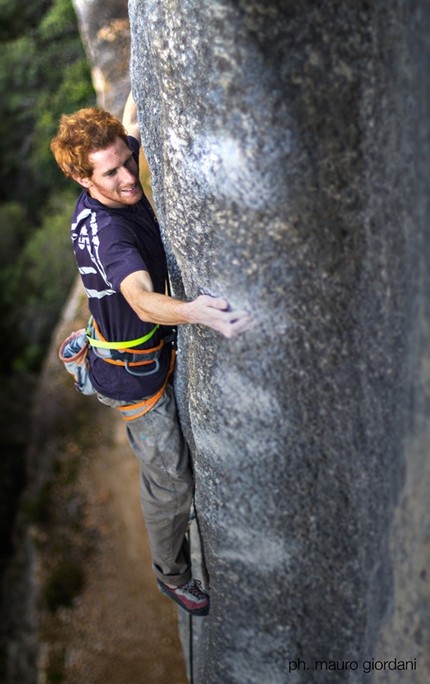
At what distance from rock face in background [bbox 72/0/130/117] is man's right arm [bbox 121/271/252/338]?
9.07 m

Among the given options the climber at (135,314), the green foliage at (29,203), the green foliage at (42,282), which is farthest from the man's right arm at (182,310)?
the green foliage at (42,282)

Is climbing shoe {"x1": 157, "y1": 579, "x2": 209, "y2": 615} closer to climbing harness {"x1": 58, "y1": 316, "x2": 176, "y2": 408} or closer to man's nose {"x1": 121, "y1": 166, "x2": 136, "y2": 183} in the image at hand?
climbing harness {"x1": 58, "y1": 316, "x2": 176, "y2": 408}

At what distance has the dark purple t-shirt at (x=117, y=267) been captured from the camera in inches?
138

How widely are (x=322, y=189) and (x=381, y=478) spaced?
71.2 inches

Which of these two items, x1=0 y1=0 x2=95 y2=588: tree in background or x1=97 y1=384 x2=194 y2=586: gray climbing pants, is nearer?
x1=97 y1=384 x2=194 y2=586: gray climbing pants

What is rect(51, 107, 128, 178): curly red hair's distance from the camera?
3.54 metres

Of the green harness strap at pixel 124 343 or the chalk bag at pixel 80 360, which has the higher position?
the green harness strap at pixel 124 343

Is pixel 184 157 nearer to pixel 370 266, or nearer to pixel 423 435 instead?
pixel 370 266

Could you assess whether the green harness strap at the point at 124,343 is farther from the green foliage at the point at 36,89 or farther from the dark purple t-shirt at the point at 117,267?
the green foliage at the point at 36,89

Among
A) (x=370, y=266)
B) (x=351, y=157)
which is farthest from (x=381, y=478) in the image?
(x=351, y=157)

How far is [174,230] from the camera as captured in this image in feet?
11.6

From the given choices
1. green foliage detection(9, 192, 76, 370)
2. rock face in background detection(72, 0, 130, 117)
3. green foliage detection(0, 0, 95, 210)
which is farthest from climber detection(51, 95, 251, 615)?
green foliage detection(9, 192, 76, 370)

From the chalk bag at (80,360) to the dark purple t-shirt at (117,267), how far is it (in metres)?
0.18

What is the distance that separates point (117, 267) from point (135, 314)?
1.83 feet
